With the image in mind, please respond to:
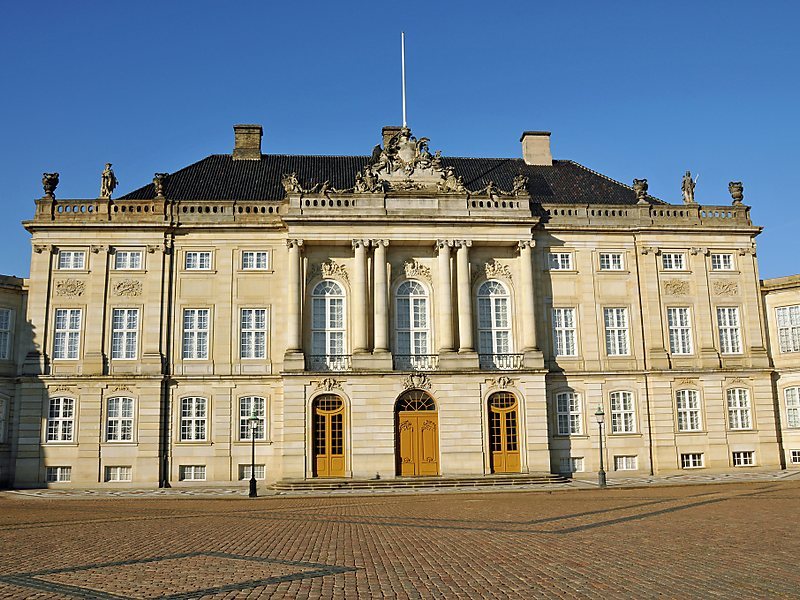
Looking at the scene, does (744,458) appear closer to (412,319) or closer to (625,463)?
(625,463)

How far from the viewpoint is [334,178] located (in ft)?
145

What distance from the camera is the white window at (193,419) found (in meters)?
37.3

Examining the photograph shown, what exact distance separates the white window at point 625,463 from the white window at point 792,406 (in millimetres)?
8572

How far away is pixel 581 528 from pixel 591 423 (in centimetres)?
2284

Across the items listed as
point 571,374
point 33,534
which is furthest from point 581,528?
point 571,374

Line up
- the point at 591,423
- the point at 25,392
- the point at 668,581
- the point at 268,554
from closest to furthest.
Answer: the point at 668,581 → the point at 268,554 → the point at 25,392 → the point at 591,423

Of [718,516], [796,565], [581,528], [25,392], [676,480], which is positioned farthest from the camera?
[25,392]

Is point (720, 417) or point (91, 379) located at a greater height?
point (91, 379)

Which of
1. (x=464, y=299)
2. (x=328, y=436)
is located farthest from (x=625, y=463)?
(x=328, y=436)

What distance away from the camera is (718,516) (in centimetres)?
1898

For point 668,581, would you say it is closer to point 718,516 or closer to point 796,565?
point 796,565

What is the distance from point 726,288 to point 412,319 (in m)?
16.8

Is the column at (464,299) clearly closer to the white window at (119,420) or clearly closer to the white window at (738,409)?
the white window at (738,409)

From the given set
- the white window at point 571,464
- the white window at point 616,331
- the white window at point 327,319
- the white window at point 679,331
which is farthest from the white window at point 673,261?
the white window at point 327,319
